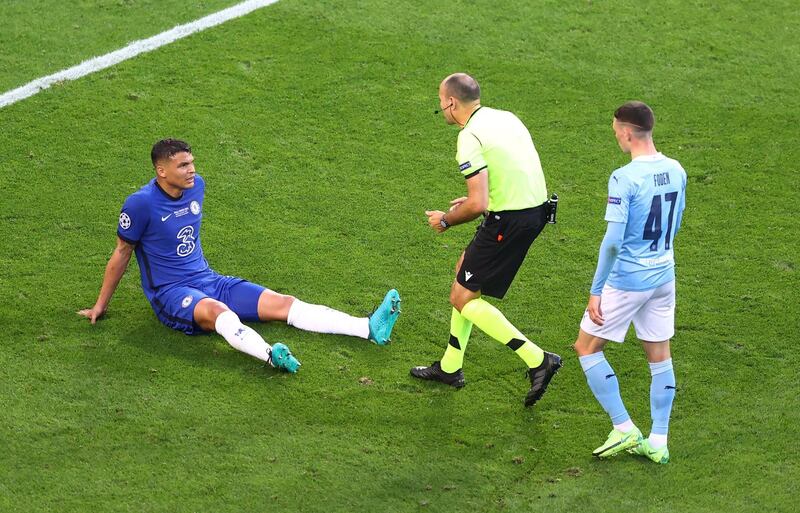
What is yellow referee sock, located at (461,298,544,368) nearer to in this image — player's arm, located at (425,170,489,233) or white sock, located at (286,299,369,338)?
player's arm, located at (425,170,489,233)

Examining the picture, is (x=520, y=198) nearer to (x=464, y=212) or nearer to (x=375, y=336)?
(x=464, y=212)

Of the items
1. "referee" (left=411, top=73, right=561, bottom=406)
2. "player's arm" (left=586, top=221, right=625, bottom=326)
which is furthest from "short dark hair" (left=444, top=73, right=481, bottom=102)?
"player's arm" (left=586, top=221, right=625, bottom=326)

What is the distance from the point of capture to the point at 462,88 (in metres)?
7.04

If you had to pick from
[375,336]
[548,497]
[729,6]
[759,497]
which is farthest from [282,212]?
[729,6]

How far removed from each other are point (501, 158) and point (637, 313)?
1180mm

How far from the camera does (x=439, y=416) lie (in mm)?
7285

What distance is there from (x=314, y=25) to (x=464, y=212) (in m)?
5.14

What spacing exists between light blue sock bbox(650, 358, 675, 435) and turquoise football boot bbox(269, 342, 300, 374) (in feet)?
7.22

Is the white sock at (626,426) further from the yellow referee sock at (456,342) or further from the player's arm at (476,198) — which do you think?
the player's arm at (476,198)

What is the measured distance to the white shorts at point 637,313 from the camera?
21.9ft

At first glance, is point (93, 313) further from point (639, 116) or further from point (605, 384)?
point (639, 116)

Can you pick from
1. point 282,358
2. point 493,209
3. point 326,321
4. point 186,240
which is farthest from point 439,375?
point 186,240

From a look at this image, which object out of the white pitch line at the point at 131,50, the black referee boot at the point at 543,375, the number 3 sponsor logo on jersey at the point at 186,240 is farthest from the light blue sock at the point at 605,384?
the white pitch line at the point at 131,50

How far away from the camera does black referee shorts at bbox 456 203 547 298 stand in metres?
7.13
